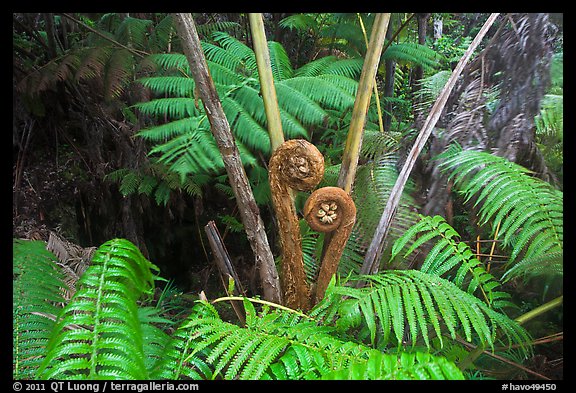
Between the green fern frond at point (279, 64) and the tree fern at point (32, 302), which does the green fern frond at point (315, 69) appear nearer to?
the green fern frond at point (279, 64)

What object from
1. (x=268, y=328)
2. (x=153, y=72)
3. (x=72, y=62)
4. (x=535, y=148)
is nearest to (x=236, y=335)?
(x=268, y=328)

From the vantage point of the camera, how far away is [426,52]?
152 centimetres

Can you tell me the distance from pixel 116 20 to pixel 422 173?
134 centimetres

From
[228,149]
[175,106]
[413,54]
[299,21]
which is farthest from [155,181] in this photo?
[413,54]

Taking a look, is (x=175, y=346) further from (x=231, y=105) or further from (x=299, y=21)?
(x=299, y=21)

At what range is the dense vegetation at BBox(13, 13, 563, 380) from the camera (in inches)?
30.6

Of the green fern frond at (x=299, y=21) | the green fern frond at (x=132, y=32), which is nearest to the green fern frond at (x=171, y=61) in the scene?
the green fern frond at (x=132, y=32)

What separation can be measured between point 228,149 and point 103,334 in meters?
0.49

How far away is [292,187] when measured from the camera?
97cm

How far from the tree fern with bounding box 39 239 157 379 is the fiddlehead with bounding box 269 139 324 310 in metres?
0.36

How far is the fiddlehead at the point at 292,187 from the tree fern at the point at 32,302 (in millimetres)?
539

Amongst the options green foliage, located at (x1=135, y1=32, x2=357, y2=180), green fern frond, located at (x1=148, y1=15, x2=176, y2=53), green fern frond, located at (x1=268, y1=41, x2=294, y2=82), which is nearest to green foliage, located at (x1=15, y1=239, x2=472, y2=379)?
green foliage, located at (x1=135, y1=32, x2=357, y2=180)

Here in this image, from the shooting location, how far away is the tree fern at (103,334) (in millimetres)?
688

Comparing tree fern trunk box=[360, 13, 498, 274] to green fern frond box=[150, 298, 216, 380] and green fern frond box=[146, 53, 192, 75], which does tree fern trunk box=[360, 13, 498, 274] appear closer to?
green fern frond box=[150, 298, 216, 380]
